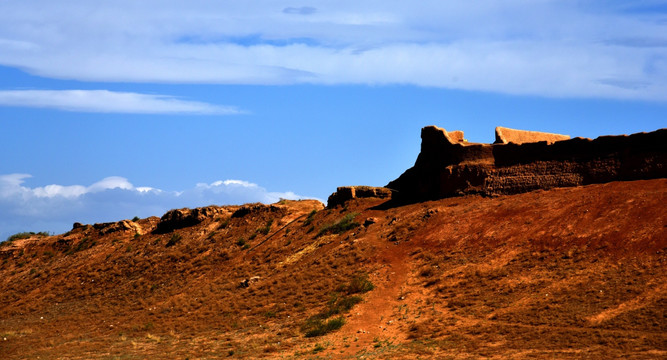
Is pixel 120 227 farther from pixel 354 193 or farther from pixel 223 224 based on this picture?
pixel 354 193

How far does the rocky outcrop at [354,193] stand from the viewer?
34406mm

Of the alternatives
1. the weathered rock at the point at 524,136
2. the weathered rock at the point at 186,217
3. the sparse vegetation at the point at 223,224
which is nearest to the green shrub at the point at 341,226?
the weathered rock at the point at 524,136

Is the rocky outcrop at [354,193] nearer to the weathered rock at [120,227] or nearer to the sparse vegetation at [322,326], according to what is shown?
the weathered rock at [120,227]

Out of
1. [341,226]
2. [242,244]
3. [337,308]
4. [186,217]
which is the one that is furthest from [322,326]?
[186,217]

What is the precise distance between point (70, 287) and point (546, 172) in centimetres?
2253

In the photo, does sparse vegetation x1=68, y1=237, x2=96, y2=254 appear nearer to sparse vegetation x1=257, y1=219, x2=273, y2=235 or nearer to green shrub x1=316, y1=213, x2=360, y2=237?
sparse vegetation x1=257, y1=219, x2=273, y2=235

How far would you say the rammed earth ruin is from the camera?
2464 centimetres

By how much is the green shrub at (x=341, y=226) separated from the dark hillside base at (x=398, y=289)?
0.18 meters

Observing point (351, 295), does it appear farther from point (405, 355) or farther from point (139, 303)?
point (139, 303)

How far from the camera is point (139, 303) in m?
29.9

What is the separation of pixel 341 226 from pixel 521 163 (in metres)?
7.89

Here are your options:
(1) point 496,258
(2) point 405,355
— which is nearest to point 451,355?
(2) point 405,355

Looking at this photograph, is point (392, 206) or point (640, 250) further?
point (392, 206)

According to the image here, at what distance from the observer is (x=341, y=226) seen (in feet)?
101
